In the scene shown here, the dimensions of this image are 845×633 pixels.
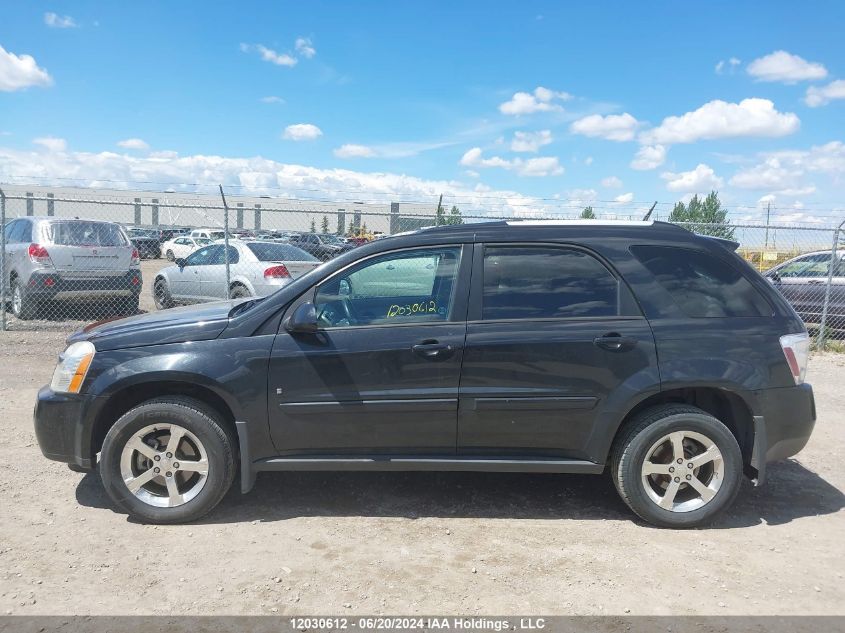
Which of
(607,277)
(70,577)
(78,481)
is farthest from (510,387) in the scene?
(78,481)

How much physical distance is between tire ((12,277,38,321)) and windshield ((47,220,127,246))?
0.96m

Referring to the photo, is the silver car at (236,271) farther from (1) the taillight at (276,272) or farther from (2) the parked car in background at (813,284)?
(2) the parked car in background at (813,284)

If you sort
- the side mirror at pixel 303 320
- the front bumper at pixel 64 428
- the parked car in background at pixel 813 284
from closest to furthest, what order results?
the side mirror at pixel 303 320
the front bumper at pixel 64 428
the parked car in background at pixel 813 284

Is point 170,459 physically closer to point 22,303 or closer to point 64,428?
point 64,428

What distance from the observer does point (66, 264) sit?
32.3 ft

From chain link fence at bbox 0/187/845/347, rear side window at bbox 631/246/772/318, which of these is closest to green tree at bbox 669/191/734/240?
chain link fence at bbox 0/187/845/347

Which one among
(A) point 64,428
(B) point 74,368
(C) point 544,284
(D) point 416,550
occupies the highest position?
(C) point 544,284

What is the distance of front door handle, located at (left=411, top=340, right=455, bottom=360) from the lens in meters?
3.77

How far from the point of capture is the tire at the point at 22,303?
32.7ft

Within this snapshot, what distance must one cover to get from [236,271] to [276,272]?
77 centimetres

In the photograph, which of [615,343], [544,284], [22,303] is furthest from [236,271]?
[615,343]

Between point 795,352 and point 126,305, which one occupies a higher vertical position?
point 795,352

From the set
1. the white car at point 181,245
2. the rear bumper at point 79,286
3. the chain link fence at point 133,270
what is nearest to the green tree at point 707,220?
the chain link fence at point 133,270

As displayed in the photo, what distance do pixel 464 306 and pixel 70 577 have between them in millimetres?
2557
